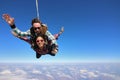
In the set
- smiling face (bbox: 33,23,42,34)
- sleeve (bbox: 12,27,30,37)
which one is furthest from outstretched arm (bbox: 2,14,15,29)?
smiling face (bbox: 33,23,42,34)

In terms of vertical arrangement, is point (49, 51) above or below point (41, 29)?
below

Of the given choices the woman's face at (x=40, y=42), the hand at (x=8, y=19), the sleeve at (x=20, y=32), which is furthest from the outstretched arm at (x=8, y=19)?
the woman's face at (x=40, y=42)

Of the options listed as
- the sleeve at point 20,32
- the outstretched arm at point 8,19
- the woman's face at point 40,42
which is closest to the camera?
the outstretched arm at point 8,19

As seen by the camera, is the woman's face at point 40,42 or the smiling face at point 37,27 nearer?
the smiling face at point 37,27

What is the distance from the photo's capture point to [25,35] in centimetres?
613

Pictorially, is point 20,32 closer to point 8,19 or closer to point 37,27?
point 8,19

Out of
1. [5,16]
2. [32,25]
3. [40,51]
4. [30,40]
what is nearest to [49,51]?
[40,51]

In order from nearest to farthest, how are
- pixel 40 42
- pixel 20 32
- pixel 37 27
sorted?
pixel 37 27 → pixel 40 42 → pixel 20 32

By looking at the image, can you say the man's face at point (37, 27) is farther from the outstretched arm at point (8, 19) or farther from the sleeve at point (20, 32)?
the outstretched arm at point (8, 19)

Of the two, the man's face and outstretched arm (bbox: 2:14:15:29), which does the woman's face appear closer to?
the man's face

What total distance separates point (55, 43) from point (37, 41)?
2.42ft

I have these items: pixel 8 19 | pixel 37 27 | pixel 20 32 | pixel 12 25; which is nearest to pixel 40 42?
pixel 37 27

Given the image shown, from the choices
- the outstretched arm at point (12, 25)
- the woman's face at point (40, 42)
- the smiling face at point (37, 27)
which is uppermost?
the outstretched arm at point (12, 25)

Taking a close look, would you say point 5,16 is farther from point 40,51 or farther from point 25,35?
point 40,51
